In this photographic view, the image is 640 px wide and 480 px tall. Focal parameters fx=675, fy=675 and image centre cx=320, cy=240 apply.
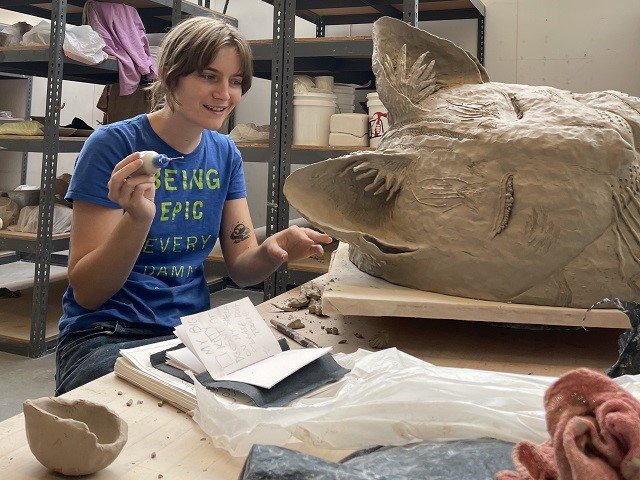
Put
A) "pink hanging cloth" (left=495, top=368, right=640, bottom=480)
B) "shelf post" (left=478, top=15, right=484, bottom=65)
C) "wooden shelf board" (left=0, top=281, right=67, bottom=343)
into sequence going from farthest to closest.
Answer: "shelf post" (left=478, top=15, right=484, bottom=65)
"wooden shelf board" (left=0, top=281, right=67, bottom=343)
"pink hanging cloth" (left=495, top=368, right=640, bottom=480)

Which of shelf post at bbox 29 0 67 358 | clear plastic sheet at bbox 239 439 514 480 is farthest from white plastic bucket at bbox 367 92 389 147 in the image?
clear plastic sheet at bbox 239 439 514 480

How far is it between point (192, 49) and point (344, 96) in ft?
5.45

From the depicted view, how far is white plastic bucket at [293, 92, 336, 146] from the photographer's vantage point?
2955 millimetres

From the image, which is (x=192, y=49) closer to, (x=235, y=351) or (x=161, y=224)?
(x=161, y=224)

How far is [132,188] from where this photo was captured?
1.35 meters

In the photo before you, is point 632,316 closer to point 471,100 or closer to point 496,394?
point 496,394

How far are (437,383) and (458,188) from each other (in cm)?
67

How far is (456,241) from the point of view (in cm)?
166

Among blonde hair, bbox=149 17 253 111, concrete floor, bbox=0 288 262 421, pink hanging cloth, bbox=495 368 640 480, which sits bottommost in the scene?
concrete floor, bbox=0 288 262 421

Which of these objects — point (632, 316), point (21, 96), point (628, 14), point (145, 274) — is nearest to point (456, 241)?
point (632, 316)

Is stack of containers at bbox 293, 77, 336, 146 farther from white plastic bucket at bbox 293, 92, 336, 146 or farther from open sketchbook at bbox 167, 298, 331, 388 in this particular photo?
open sketchbook at bbox 167, 298, 331, 388

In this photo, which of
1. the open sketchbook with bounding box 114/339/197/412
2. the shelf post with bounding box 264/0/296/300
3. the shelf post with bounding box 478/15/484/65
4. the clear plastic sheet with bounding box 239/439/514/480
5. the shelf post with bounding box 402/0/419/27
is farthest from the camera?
the shelf post with bounding box 478/15/484/65

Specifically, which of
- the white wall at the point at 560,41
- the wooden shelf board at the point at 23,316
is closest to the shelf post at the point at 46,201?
the wooden shelf board at the point at 23,316

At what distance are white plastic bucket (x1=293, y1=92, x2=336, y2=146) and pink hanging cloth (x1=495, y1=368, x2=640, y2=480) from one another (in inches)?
93.3
